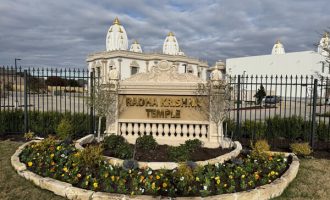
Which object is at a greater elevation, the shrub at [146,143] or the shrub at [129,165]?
the shrub at [146,143]

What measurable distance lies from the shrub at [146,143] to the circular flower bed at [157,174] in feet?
4.55

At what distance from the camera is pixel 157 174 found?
196 inches

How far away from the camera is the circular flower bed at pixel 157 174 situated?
180 inches

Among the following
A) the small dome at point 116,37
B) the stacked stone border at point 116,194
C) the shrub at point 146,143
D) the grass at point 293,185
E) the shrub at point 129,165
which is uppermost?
the small dome at point 116,37

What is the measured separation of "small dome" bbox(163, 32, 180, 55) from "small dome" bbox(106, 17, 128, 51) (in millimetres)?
11405

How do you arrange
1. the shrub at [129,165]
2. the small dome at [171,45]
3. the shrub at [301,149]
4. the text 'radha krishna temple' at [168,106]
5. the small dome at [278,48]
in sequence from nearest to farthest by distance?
1. the shrub at [129,165]
2. the shrub at [301,149]
3. the text 'radha krishna temple' at [168,106]
4. the small dome at [171,45]
5. the small dome at [278,48]

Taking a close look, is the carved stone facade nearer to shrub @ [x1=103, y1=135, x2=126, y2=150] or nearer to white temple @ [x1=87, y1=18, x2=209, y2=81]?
shrub @ [x1=103, y1=135, x2=126, y2=150]

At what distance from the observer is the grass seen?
189 inches

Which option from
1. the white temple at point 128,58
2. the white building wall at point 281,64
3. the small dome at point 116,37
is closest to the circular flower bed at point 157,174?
the white temple at point 128,58

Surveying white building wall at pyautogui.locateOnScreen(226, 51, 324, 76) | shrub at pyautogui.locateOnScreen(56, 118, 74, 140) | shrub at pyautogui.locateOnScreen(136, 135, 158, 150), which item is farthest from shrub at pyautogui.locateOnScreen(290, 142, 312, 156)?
white building wall at pyautogui.locateOnScreen(226, 51, 324, 76)

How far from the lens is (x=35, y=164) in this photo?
19.4 feet

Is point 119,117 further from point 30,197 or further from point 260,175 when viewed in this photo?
point 260,175

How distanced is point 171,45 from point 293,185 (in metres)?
55.5

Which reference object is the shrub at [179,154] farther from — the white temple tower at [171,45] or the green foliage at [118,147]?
the white temple tower at [171,45]
